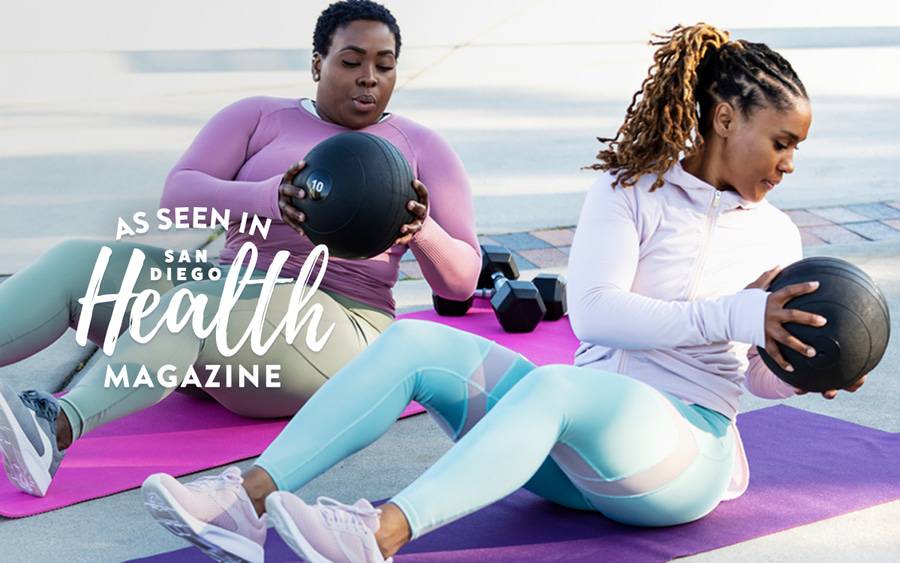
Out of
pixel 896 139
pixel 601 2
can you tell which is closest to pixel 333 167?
pixel 896 139

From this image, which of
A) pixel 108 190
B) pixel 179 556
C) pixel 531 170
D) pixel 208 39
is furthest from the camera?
pixel 208 39

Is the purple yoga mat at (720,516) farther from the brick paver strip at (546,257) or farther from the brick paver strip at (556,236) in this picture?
the brick paver strip at (556,236)

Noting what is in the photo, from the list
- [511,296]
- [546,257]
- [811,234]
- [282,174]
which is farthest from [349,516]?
[811,234]

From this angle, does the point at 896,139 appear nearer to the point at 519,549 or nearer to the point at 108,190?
the point at 108,190

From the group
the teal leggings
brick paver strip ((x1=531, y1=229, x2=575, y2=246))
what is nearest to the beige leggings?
the teal leggings

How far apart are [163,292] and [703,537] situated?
1660 mm

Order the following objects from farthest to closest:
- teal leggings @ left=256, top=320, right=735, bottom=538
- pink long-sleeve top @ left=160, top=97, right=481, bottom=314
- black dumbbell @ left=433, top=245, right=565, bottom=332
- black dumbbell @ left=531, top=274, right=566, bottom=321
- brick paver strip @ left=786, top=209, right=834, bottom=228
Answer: brick paver strip @ left=786, top=209, right=834, bottom=228 < black dumbbell @ left=531, top=274, right=566, bottom=321 < black dumbbell @ left=433, top=245, right=565, bottom=332 < pink long-sleeve top @ left=160, top=97, right=481, bottom=314 < teal leggings @ left=256, top=320, right=735, bottom=538

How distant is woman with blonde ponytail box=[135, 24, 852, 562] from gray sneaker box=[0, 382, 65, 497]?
27.4 inches

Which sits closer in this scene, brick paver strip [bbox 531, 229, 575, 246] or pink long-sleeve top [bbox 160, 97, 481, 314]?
pink long-sleeve top [bbox 160, 97, 481, 314]

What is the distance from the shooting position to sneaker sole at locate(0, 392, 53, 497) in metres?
3.21

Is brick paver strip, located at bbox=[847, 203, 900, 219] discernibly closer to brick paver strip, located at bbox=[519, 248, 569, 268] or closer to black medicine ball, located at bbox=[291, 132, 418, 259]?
brick paver strip, located at bbox=[519, 248, 569, 268]

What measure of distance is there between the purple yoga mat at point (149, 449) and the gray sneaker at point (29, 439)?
0.19 ft

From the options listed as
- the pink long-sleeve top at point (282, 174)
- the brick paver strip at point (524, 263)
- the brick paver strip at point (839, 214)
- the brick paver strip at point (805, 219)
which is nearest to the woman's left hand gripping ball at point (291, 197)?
the pink long-sleeve top at point (282, 174)

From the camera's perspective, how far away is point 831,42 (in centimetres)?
1268
